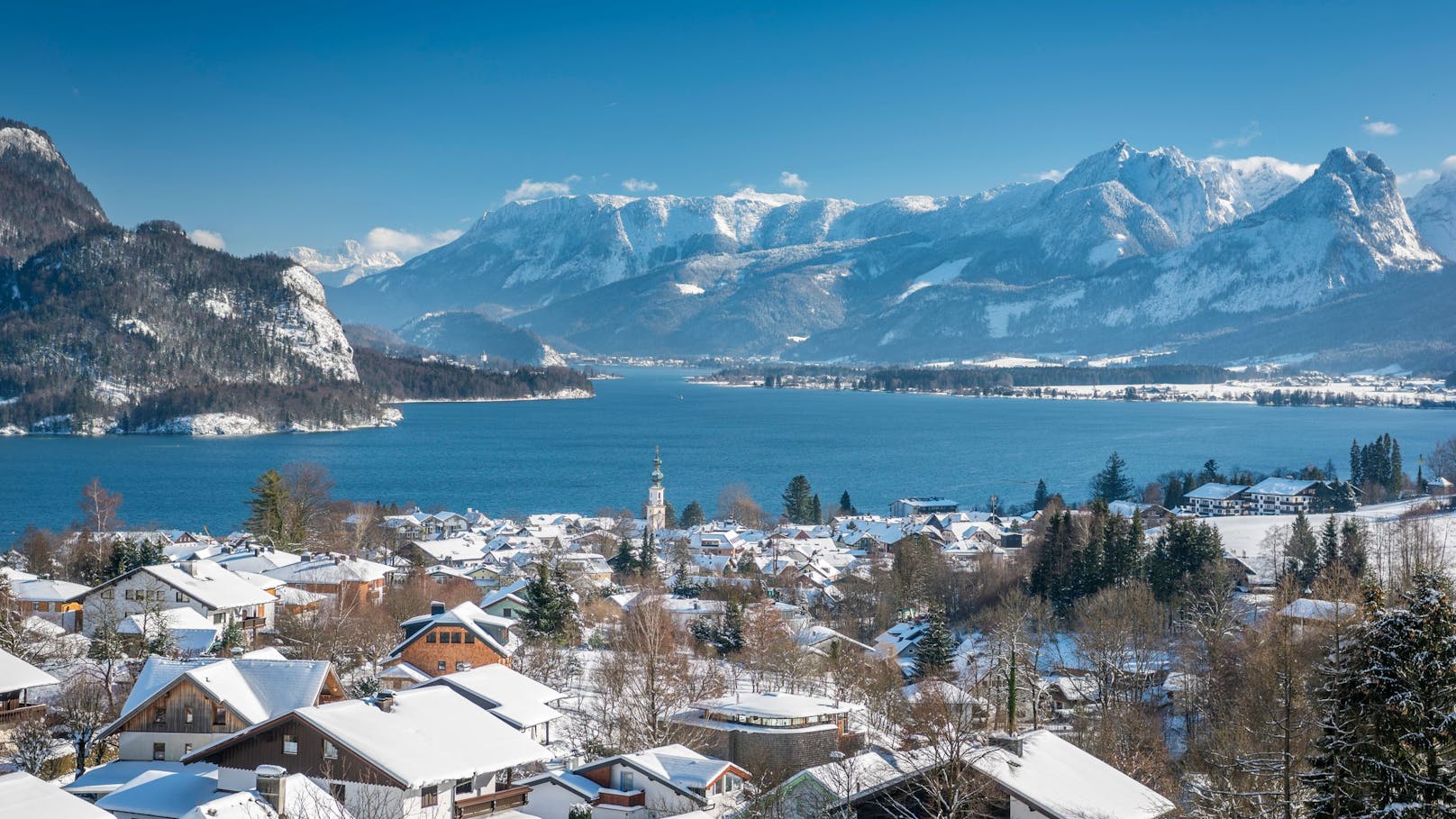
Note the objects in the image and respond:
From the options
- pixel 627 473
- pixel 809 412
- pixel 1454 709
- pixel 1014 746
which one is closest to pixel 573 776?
pixel 1014 746

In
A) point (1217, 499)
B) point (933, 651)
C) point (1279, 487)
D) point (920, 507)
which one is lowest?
point (920, 507)

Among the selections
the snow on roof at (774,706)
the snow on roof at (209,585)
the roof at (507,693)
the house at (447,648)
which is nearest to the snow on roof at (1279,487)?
the house at (447,648)

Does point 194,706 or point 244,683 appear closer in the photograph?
point 194,706

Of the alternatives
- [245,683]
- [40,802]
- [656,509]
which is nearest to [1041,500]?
[656,509]

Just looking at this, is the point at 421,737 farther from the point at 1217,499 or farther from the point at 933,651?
the point at 1217,499

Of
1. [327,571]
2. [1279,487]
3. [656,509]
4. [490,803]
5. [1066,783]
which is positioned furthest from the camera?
[1279,487]

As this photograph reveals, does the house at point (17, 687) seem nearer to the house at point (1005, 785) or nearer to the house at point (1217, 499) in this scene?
the house at point (1005, 785)

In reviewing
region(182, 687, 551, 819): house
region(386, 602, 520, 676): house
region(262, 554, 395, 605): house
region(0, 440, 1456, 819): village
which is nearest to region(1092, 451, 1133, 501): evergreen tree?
region(0, 440, 1456, 819): village
